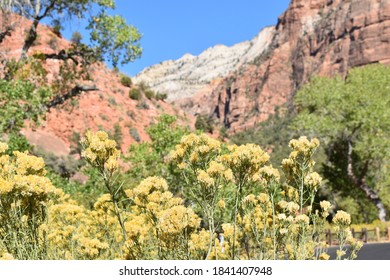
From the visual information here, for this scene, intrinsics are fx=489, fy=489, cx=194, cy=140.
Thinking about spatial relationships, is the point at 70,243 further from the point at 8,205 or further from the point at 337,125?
the point at 337,125

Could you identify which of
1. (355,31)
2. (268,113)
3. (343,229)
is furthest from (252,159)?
(268,113)

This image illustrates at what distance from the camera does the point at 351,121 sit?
29.8 meters

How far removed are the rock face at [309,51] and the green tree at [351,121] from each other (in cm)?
9848

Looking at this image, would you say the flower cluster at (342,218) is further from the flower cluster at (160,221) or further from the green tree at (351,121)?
the green tree at (351,121)

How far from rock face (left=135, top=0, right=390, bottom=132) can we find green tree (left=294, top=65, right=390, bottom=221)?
98.5m

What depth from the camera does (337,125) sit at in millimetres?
29953

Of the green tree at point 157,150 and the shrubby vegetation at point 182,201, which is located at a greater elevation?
the green tree at point 157,150

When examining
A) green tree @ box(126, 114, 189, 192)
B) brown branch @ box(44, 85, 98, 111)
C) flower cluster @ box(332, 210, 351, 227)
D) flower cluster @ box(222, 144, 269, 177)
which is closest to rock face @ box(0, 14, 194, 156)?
green tree @ box(126, 114, 189, 192)

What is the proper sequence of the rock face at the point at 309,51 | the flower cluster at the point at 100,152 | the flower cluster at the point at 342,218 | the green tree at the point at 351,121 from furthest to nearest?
the rock face at the point at 309,51, the green tree at the point at 351,121, the flower cluster at the point at 342,218, the flower cluster at the point at 100,152

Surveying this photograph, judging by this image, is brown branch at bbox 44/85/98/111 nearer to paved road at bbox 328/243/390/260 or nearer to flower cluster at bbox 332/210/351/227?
paved road at bbox 328/243/390/260

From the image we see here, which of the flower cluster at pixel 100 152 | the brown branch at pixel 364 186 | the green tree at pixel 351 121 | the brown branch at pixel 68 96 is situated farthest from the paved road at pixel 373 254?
the flower cluster at pixel 100 152

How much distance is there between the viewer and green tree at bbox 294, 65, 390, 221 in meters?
29.2

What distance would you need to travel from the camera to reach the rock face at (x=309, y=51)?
453 ft

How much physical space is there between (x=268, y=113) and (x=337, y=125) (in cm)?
14598
